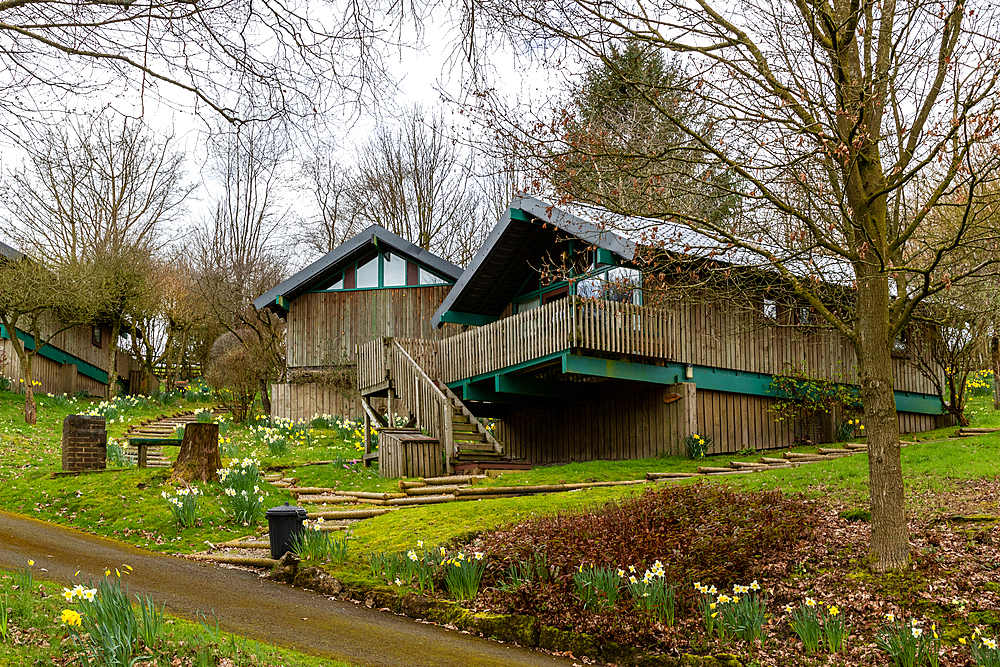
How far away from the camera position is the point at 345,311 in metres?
28.3

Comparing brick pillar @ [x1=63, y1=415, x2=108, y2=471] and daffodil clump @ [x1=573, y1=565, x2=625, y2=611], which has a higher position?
brick pillar @ [x1=63, y1=415, x2=108, y2=471]

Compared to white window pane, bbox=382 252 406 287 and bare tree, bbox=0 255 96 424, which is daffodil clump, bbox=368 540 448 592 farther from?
white window pane, bbox=382 252 406 287

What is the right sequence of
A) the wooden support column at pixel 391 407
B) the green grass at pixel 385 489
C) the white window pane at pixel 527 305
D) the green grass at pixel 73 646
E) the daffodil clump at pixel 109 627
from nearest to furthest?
the daffodil clump at pixel 109 627 → the green grass at pixel 73 646 → the green grass at pixel 385 489 → the wooden support column at pixel 391 407 → the white window pane at pixel 527 305

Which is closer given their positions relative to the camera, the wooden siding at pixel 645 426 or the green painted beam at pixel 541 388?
the wooden siding at pixel 645 426

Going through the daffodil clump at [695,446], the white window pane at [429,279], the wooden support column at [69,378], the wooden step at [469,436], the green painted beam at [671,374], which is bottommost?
the daffodil clump at [695,446]

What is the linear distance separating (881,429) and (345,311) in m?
22.2

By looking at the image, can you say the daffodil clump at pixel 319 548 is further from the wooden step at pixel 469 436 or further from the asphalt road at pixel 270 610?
the wooden step at pixel 469 436

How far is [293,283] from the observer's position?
2778 centimetres

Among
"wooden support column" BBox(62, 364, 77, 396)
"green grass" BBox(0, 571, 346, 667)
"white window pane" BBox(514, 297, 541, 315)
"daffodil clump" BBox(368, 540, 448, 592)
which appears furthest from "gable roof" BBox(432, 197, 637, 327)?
"wooden support column" BBox(62, 364, 77, 396)

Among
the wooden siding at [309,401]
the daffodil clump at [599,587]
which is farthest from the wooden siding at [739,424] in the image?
the wooden siding at [309,401]

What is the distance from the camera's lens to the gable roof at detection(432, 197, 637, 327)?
19.5 meters

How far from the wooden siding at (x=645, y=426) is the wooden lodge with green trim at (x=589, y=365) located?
3cm

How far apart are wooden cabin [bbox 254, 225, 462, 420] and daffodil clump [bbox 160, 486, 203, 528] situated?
15.4m

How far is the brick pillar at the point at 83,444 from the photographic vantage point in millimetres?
14797
